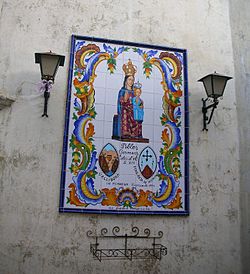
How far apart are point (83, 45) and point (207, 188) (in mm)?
1692

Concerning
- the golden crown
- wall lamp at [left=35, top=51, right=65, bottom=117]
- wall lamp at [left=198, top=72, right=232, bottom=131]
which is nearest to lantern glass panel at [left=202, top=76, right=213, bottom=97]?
wall lamp at [left=198, top=72, right=232, bottom=131]

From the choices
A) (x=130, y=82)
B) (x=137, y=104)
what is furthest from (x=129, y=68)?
(x=137, y=104)

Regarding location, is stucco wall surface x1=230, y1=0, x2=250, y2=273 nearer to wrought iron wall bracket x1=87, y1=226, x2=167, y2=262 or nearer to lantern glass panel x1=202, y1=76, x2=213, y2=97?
lantern glass panel x1=202, y1=76, x2=213, y2=97

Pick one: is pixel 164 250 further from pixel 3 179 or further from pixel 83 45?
pixel 83 45

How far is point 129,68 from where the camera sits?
312 centimetres

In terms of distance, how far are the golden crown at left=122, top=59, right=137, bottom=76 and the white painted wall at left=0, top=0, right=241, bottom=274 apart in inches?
10.0

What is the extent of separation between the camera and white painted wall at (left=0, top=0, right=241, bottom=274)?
2.67 meters

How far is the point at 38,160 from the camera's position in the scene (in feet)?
9.09

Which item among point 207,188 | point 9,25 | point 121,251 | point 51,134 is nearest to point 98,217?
point 121,251

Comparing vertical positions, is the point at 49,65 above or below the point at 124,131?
above

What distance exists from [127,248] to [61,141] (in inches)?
40.7

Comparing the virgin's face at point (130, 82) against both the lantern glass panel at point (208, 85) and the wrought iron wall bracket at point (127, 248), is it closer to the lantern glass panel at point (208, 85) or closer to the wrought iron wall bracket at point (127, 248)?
the lantern glass panel at point (208, 85)

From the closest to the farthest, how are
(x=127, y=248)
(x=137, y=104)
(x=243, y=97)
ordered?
1. (x=127, y=248)
2. (x=137, y=104)
3. (x=243, y=97)

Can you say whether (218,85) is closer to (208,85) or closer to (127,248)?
(208,85)
